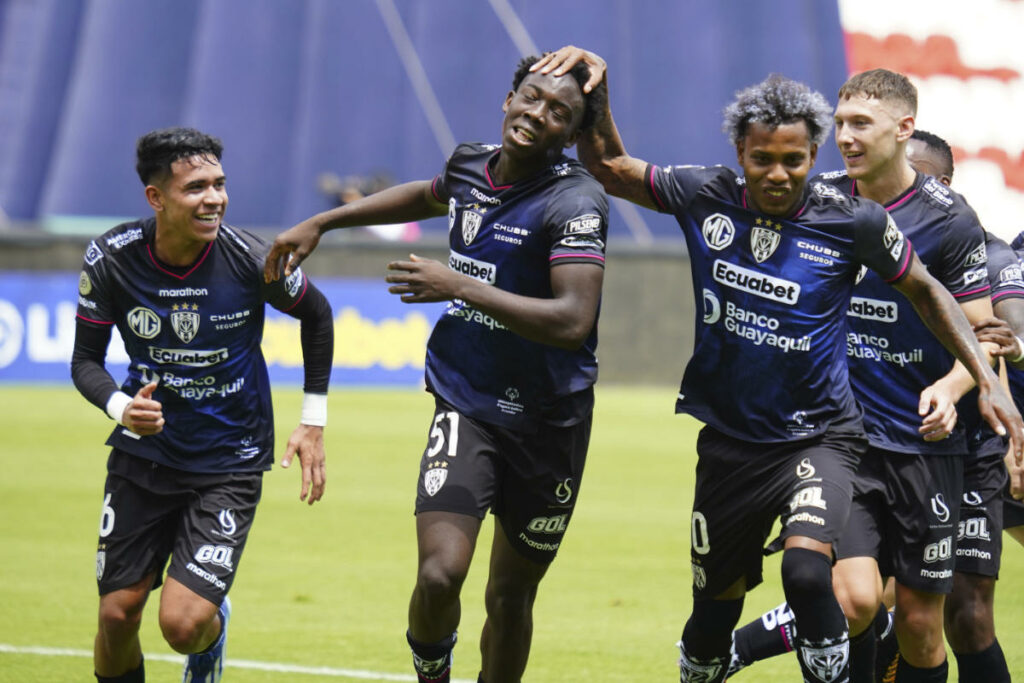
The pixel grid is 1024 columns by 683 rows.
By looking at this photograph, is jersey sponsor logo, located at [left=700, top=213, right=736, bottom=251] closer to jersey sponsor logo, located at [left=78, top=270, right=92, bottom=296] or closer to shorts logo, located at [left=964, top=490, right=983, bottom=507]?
shorts logo, located at [left=964, top=490, right=983, bottom=507]

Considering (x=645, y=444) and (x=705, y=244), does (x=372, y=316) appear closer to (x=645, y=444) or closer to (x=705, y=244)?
(x=645, y=444)

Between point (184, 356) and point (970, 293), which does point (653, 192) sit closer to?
point (970, 293)

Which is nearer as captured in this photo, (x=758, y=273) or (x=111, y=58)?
(x=758, y=273)

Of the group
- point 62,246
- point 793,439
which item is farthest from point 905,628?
point 62,246

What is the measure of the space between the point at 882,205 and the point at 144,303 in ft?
10.3

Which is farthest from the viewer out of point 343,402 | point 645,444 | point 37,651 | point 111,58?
point 111,58

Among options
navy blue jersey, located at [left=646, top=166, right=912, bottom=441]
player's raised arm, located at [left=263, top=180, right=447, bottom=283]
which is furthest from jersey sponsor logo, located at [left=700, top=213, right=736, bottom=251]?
player's raised arm, located at [left=263, top=180, right=447, bottom=283]

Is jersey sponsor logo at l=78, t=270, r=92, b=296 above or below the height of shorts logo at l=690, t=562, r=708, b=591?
above

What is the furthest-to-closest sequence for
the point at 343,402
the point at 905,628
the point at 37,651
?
the point at 343,402 → the point at 37,651 → the point at 905,628

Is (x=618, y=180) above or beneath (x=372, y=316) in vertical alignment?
above

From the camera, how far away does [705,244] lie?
5.41 meters

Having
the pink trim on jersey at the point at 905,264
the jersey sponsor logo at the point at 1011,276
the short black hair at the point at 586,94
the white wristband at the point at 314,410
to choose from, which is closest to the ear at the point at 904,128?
the pink trim on jersey at the point at 905,264

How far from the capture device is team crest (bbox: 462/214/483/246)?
5.54 metres

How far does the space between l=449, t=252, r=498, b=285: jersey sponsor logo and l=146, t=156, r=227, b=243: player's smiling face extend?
1.06 meters
